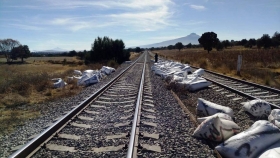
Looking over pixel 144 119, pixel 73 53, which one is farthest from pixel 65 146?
pixel 73 53

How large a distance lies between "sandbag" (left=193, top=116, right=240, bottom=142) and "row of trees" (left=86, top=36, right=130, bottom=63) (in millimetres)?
29431

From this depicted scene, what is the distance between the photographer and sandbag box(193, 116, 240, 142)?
462 cm

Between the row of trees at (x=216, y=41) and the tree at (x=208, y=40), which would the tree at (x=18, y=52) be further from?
the tree at (x=208, y=40)

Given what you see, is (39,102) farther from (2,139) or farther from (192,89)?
(192,89)

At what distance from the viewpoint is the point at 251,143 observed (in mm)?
3934

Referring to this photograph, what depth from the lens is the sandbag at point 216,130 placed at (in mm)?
4625

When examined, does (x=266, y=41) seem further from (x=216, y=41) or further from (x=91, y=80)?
(x=91, y=80)

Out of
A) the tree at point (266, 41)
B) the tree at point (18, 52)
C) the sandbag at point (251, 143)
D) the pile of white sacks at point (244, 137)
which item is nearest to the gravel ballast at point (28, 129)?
the pile of white sacks at point (244, 137)

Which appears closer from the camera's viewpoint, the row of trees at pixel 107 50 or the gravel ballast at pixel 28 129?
the gravel ballast at pixel 28 129

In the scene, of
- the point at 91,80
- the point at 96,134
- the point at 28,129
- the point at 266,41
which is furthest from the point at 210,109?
the point at 266,41

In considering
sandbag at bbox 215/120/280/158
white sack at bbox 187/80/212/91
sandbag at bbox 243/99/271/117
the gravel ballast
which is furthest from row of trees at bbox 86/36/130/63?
sandbag at bbox 215/120/280/158

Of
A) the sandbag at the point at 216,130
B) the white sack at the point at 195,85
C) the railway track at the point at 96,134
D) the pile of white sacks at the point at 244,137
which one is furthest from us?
the white sack at the point at 195,85

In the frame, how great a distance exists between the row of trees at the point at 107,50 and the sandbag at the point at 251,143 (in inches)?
1186

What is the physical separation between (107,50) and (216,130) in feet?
101
